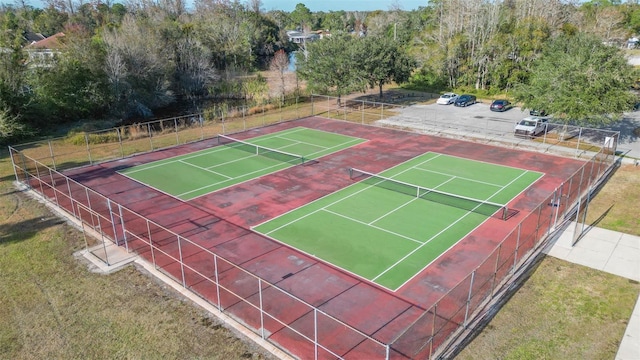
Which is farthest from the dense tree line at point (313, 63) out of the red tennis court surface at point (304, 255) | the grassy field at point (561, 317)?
the grassy field at point (561, 317)

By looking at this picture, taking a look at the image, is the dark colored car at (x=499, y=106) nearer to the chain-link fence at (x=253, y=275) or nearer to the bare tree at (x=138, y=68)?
the chain-link fence at (x=253, y=275)

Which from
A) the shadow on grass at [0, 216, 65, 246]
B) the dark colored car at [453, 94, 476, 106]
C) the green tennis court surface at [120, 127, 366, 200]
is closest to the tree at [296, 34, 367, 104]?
the green tennis court surface at [120, 127, 366, 200]

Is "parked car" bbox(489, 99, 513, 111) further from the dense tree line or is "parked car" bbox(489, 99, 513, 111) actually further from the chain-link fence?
the chain-link fence

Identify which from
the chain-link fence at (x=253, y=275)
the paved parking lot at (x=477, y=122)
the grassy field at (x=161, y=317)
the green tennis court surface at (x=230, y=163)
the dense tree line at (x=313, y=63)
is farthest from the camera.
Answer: the dense tree line at (x=313, y=63)

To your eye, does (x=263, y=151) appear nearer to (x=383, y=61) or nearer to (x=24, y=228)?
(x=24, y=228)

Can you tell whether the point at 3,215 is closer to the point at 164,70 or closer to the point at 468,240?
the point at 468,240

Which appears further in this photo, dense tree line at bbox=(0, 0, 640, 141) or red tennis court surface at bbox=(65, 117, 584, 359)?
dense tree line at bbox=(0, 0, 640, 141)
